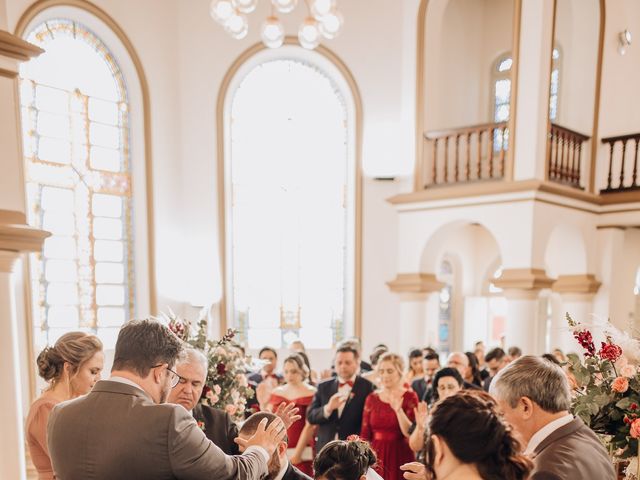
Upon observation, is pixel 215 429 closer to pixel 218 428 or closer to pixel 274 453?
pixel 218 428

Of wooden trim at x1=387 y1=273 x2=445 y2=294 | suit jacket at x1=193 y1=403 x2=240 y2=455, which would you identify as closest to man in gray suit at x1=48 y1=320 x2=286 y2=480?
suit jacket at x1=193 y1=403 x2=240 y2=455

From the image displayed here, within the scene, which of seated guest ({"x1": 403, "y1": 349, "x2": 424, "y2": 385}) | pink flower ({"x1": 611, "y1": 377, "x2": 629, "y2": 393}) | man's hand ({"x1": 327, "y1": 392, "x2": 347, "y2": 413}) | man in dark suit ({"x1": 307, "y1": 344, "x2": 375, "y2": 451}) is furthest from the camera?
seated guest ({"x1": 403, "y1": 349, "x2": 424, "y2": 385})

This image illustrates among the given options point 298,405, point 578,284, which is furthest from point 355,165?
point 298,405

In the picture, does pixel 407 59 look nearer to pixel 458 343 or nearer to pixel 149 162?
pixel 149 162

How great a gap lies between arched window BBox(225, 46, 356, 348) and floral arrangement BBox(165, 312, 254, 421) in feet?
22.4

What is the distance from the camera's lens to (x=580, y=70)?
31.8ft

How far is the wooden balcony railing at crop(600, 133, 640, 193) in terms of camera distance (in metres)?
8.90

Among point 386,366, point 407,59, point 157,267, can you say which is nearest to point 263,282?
point 157,267

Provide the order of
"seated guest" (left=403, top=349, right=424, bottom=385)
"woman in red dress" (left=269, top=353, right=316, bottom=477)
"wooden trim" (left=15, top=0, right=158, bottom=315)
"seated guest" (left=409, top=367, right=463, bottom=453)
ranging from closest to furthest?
1. "seated guest" (left=409, top=367, right=463, bottom=453)
2. "woman in red dress" (left=269, top=353, right=316, bottom=477)
3. "seated guest" (left=403, top=349, right=424, bottom=385)
4. "wooden trim" (left=15, top=0, right=158, bottom=315)

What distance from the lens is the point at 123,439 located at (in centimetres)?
178

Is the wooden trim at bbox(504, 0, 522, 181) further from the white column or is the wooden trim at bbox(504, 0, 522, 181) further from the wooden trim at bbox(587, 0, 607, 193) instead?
the white column

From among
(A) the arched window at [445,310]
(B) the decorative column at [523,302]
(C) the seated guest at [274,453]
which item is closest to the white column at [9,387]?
(C) the seated guest at [274,453]

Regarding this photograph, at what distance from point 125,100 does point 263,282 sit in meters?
4.40

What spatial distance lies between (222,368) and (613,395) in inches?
95.5
